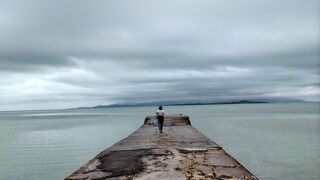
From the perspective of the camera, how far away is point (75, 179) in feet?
25.8

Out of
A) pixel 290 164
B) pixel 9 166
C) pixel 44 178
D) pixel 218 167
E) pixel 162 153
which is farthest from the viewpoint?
pixel 9 166

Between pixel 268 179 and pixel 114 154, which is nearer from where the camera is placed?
pixel 114 154

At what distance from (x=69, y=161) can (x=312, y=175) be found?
49.8ft

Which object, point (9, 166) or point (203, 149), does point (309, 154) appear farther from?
point (9, 166)

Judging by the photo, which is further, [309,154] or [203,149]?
[309,154]

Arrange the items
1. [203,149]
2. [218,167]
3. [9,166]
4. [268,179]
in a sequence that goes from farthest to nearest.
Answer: [9,166] → [268,179] → [203,149] → [218,167]

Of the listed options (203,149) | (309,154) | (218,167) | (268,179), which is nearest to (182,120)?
(309,154)

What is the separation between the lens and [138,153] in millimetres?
11727

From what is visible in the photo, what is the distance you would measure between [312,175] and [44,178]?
14.0m

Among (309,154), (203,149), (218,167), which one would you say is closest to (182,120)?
(309,154)

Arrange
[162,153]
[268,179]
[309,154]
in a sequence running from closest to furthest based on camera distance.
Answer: [162,153] → [268,179] → [309,154]

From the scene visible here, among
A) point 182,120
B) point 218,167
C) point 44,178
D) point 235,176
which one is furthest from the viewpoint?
point 182,120

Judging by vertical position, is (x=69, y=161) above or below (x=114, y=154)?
below

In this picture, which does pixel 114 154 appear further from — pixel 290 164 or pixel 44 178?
pixel 290 164
